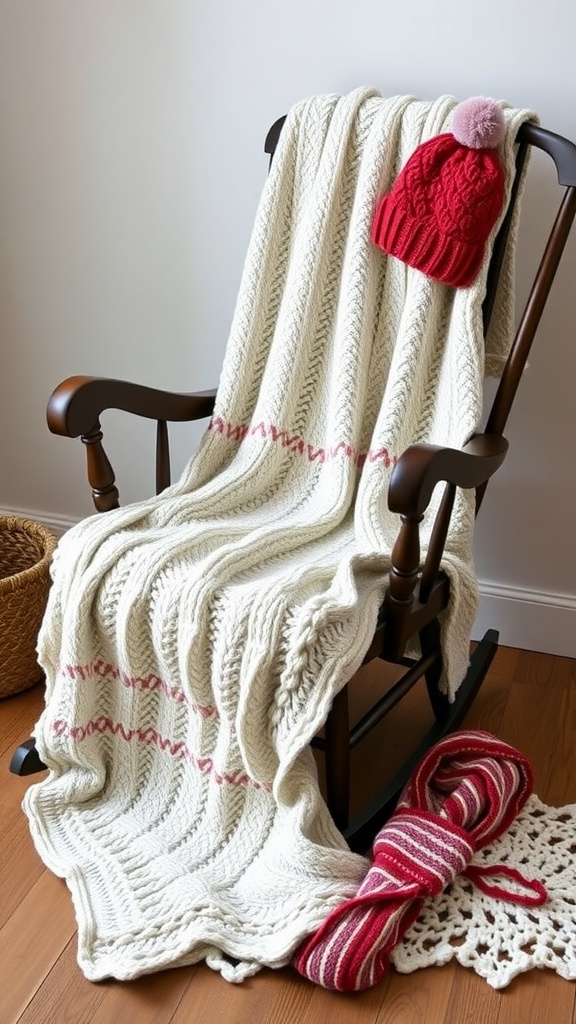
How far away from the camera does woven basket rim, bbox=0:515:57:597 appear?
1.75m

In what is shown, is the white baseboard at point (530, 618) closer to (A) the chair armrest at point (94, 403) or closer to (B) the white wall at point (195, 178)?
(B) the white wall at point (195, 178)

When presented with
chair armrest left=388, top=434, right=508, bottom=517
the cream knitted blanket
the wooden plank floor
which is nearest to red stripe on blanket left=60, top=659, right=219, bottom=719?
the cream knitted blanket

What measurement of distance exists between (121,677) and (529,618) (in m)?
0.95

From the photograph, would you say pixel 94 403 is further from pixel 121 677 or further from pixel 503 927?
pixel 503 927

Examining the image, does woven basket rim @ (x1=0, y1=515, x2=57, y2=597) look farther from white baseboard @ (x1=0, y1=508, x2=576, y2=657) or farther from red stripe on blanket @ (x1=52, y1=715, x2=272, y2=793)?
white baseboard @ (x1=0, y1=508, x2=576, y2=657)

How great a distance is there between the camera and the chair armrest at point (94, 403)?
144 centimetres

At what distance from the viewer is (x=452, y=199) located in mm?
1480

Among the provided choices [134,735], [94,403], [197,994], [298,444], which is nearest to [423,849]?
[197,994]

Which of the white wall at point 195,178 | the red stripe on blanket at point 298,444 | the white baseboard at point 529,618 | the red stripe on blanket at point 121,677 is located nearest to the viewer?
the red stripe on blanket at point 121,677

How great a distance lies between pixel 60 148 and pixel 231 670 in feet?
4.12

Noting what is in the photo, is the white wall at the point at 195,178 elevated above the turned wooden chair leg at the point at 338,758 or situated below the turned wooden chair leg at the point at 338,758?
above

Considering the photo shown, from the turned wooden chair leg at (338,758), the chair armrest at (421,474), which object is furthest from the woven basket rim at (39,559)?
the chair armrest at (421,474)

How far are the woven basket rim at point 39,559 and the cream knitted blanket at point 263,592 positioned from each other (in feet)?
0.96

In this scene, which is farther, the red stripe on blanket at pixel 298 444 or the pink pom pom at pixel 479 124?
the red stripe on blanket at pixel 298 444
